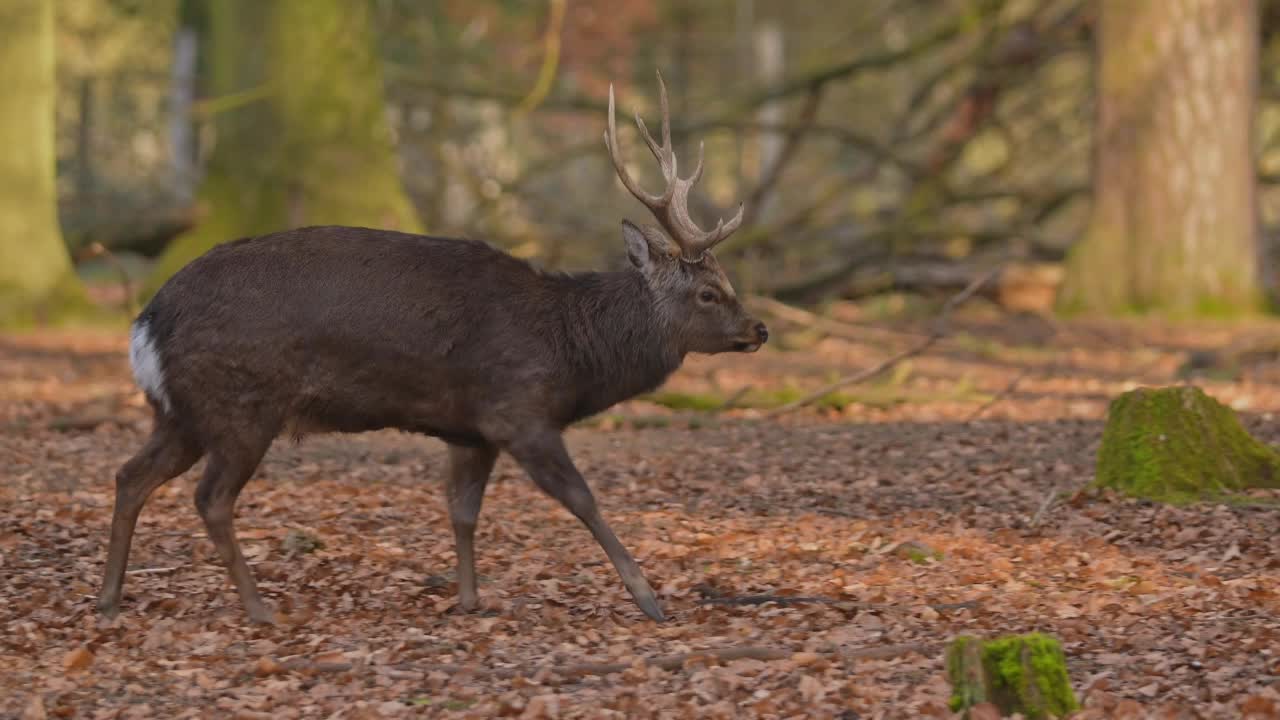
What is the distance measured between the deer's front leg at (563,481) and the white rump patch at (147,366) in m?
1.47

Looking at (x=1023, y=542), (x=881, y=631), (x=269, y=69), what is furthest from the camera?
(x=269, y=69)

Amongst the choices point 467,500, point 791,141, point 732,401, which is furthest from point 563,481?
point 791,141

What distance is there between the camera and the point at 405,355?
7.21 meters

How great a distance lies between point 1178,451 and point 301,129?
9.84 meters

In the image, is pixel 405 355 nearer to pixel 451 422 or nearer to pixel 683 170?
pixel 451 422

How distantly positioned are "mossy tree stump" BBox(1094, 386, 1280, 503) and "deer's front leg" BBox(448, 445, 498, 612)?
3371mm

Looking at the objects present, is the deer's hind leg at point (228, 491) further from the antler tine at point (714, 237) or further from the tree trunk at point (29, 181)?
the tree trunk at point (29, 181)

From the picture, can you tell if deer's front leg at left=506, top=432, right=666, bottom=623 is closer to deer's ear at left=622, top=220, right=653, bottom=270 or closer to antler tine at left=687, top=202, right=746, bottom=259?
deer's ear at left=622, top=220, right=653, bottom=270

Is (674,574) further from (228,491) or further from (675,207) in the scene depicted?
(228,491)

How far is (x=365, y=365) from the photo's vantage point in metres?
7.16

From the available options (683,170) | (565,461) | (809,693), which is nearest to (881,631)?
(809,693)

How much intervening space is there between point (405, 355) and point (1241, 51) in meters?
11.8

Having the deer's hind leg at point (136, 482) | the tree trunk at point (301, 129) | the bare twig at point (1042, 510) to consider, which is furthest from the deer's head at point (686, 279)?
the tree trunk at point (301, 129)

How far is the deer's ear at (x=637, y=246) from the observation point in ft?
26.1
